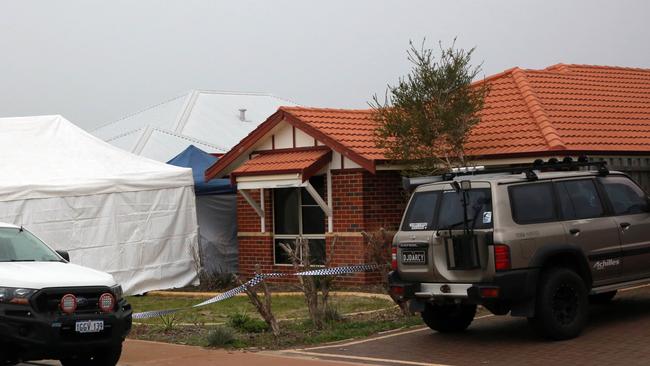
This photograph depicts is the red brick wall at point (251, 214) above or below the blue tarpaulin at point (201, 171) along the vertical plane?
below

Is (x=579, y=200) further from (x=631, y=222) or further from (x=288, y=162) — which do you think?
(x=288, y=162)

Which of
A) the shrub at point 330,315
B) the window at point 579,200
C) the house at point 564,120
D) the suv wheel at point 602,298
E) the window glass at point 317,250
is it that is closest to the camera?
the window at point 579,200

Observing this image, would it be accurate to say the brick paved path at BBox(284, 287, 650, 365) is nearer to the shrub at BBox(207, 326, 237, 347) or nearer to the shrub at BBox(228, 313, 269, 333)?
the shrub at BBox(207, 326, 237, 347)

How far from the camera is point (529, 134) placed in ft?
58.0

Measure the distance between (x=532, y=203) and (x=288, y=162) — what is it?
8692 millimetres

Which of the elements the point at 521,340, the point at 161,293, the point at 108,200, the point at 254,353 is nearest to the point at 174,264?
the point at 161,293

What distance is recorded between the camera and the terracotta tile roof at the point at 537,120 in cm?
1756

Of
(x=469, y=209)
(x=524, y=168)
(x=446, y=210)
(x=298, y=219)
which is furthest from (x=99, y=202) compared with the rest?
(x=524, y=168)

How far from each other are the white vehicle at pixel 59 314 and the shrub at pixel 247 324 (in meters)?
2.65

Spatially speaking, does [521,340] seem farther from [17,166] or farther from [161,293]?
[17,166]

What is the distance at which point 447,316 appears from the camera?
1204 centimetres

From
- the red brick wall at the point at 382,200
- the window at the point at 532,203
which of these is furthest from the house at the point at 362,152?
the window at the point at 532,203

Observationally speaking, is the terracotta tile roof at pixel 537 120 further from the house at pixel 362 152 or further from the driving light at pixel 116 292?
the driving light at pixel 116 292

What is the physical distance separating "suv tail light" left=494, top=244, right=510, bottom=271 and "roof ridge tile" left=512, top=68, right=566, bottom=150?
21.3 feet
